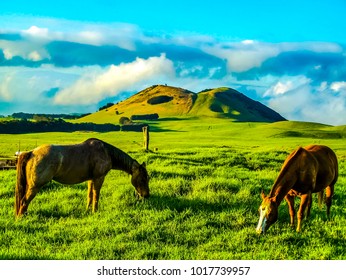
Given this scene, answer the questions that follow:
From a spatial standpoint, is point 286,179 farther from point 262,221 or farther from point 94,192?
point 94,192

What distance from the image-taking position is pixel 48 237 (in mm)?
9688

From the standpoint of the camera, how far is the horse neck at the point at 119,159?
13219mm

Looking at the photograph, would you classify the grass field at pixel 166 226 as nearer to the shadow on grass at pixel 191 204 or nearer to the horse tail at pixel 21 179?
the shadow on grass at pixel 191 204

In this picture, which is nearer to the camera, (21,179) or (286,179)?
(286,179)

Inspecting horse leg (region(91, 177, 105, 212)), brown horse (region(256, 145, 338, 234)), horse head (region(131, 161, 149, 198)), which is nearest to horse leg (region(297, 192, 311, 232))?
brown horse (region(256, 145, 338, 234))

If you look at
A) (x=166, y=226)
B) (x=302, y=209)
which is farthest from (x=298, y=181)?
(x=166, y=226)

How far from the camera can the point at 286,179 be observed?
9.64m

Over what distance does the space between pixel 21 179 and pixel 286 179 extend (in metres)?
7.17

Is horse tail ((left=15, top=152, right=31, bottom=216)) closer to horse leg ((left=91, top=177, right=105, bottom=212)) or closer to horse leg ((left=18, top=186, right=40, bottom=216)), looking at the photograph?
horse leg ((left=18, top=186, right=40, bottom=216))

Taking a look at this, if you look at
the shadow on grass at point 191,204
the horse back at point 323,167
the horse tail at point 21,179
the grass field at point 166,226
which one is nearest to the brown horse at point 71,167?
the horse tail at point 21,179
